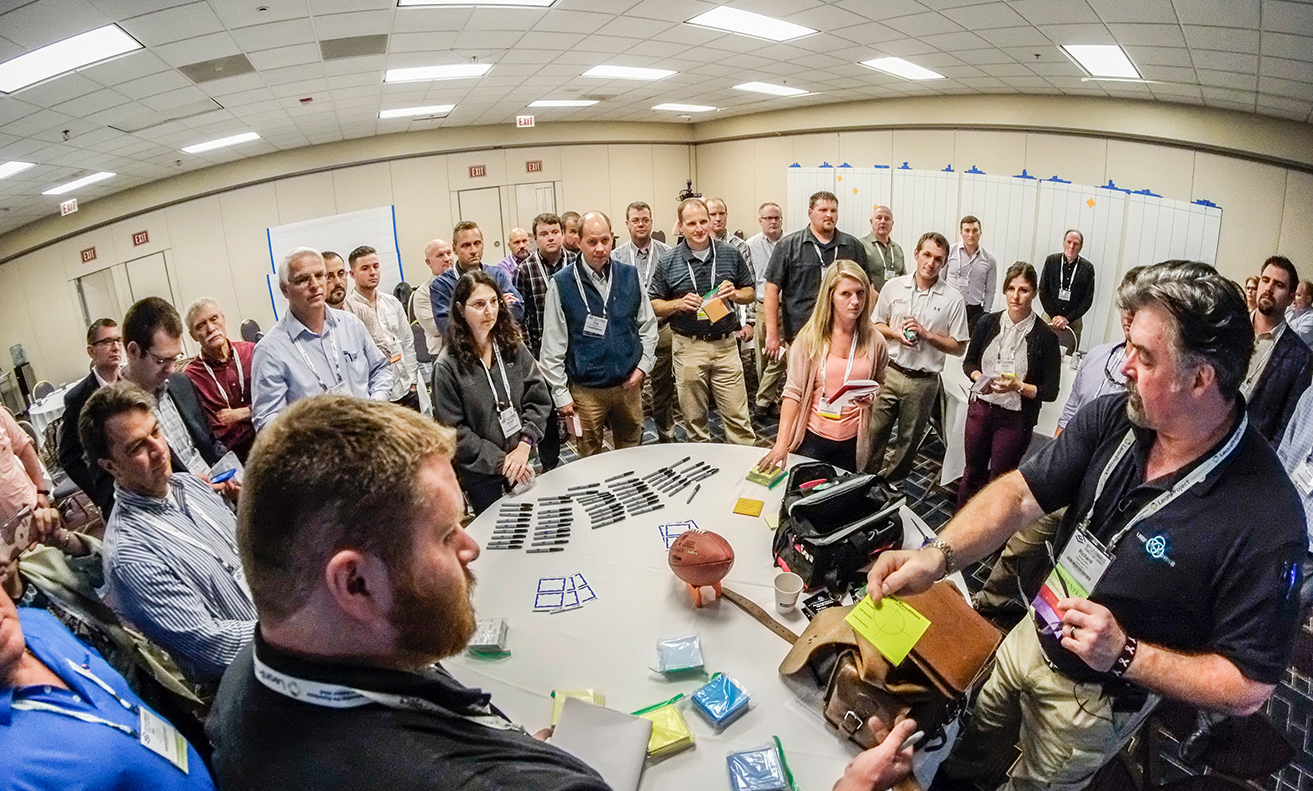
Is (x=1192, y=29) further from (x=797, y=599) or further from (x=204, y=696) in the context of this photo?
(x=204, y=696)

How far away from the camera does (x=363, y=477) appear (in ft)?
2.56

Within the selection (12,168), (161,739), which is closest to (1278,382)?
(161,739)

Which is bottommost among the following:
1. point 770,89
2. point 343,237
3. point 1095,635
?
point 1095,635

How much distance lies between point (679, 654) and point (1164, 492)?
4.14 ft

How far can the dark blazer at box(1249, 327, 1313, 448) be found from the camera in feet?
8.93

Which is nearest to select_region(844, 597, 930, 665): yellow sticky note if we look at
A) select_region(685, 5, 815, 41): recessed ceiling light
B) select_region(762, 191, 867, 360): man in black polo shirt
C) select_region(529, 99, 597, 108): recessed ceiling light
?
select_region(762, 191, 867, 360): man in black polo shirt

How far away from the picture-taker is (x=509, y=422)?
293cm

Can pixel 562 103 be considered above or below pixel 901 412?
above

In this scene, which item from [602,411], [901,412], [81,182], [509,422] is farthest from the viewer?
[81,182]

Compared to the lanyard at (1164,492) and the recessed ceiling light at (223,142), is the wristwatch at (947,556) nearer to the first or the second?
the lanyard at (1164,492)

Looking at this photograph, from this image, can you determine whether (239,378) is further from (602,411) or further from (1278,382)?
(1278,382)

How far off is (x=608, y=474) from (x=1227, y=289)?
7.05 feet

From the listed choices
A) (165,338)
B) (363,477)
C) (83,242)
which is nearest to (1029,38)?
(363,477)

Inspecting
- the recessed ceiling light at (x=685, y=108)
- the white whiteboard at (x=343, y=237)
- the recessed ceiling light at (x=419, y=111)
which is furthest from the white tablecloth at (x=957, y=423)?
the white whiteboard at (x=343, y=237)
